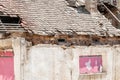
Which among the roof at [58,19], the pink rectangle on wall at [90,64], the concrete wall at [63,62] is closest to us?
the concrete wall at [63,62]

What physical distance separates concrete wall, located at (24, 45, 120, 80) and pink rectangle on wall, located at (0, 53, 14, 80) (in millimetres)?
509

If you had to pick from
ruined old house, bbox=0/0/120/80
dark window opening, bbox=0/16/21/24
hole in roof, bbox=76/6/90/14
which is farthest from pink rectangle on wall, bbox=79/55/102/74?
dark window opening, bbox=0/16/21/24

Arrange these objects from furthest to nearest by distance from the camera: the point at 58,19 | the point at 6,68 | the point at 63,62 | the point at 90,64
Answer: the point at 58,19, the point at 90,64, the point at 63,62, the point at 6,68

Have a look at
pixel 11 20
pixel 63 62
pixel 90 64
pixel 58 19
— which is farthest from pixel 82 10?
pixel 11 20

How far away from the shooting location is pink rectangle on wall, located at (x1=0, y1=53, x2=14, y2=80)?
11227 mm

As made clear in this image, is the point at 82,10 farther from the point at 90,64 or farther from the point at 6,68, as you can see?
the point at 6,68

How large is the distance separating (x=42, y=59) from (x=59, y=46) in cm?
84

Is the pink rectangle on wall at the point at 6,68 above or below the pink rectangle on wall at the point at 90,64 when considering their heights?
above

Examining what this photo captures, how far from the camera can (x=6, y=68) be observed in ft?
37.0

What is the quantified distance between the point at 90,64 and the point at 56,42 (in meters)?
1.67

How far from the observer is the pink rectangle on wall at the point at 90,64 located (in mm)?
12516

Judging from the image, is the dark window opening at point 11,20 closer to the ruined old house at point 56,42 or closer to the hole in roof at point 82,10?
the ruined old house at point 56,42

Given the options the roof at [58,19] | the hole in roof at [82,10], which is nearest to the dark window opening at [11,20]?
the roof at [58,19]

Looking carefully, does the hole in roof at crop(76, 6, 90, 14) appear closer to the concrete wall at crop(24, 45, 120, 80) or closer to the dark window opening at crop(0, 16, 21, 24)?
the concrete wall at crop(24, 45, 120, 80)
